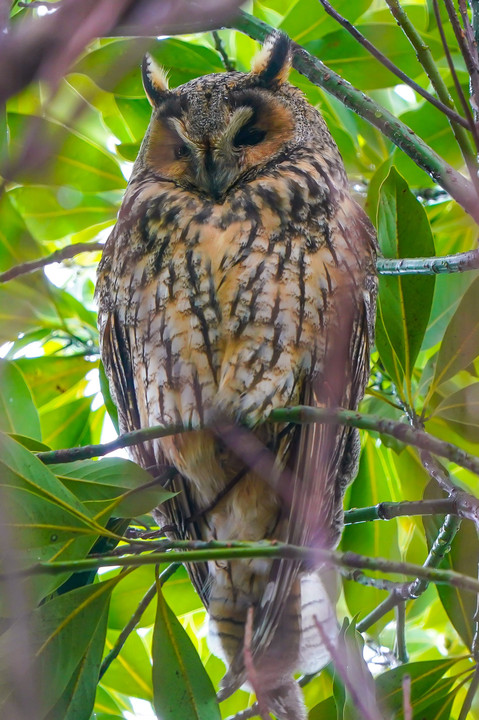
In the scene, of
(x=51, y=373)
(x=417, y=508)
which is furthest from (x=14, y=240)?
(x=417, y=508)

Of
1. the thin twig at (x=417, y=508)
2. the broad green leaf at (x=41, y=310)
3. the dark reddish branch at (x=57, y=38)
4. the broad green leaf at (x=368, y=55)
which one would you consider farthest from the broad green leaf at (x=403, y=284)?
the dark reddish branch at (x=57, y=38)

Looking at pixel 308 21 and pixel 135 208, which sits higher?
pixel 308 21

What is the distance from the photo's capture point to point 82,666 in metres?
1.27

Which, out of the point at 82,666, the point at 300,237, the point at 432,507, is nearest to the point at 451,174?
the point at 300,237

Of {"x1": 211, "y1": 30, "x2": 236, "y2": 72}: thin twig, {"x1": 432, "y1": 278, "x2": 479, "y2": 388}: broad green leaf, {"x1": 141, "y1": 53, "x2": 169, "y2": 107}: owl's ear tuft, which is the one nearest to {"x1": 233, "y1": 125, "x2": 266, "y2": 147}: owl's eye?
{"x1": 141, "y1": 53, "x2": 169, "y2": 107}: owl's ear tuft

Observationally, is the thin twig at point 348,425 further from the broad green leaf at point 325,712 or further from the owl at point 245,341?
the broad green leaf at point 325,712

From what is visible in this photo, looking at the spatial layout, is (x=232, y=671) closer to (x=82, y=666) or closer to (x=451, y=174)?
(x=82, y=666)

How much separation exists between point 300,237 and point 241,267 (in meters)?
0.16

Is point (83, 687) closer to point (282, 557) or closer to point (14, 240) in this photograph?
point (282, 557)

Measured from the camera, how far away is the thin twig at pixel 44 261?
1.75 metres

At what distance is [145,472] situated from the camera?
1407 mm

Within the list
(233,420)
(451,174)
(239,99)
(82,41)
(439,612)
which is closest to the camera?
(82,41)

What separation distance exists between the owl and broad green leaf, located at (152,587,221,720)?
1.31 ft

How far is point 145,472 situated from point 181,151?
0.97 metres
